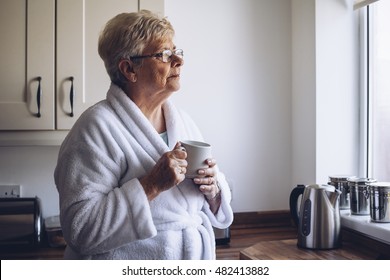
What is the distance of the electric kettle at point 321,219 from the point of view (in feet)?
4.97

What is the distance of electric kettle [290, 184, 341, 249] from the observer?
4.97 ft

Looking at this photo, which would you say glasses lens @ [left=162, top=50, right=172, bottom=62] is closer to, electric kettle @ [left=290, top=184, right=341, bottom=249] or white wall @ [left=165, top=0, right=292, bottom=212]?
electric kettle @ [left=290, top=184, right=341, bottom=249]

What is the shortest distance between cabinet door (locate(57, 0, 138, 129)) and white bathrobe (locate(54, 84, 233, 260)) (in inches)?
21.1

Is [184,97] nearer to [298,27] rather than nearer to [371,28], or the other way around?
[298,27]

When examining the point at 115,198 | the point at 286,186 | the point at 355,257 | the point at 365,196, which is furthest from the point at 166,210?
the point at 286,186

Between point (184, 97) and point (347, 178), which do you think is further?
point (184, 97)

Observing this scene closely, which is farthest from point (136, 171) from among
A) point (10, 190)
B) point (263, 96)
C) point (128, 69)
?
point (263, 96)

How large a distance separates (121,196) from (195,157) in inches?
6.5

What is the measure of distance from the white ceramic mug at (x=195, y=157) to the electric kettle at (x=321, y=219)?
0.57 m

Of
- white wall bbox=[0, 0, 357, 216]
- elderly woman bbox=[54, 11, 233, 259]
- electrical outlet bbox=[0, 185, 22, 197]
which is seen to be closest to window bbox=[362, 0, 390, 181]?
white wall bbox=[0, 0, 357, 216]

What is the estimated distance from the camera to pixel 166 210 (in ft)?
3.57

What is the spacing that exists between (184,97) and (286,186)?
55 centimetres

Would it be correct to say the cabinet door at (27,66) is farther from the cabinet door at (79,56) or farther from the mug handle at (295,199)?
the mug handle at (295,199)

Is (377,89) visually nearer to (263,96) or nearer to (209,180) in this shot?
(263,96)
